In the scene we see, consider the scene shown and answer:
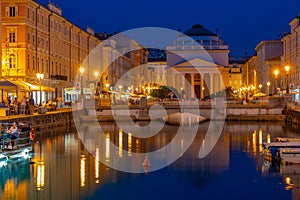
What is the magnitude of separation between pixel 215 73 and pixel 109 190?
10834cm

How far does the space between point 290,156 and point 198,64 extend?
100930 mm

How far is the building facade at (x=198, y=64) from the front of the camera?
129 meters

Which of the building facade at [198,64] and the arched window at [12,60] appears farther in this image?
the building facade at [198,64]

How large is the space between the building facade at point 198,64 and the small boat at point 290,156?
97.8 meters

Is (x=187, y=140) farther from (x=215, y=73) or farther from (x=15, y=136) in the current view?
(x=215, y=73)

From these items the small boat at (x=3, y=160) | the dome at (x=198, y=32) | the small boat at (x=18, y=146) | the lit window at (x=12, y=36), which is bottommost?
the small boat at (x=3, y=160)

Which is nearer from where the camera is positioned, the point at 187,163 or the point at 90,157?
the point at 187,163

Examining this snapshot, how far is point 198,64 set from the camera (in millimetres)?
128750

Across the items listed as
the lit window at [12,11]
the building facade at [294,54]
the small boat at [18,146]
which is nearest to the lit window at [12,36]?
the lit window at [12,11]

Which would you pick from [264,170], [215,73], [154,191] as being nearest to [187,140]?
[264,170]

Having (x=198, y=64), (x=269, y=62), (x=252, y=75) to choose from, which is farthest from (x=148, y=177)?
(x=252, y=75)

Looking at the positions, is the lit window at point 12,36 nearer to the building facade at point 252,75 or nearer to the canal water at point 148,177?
the canal water at point 148,177

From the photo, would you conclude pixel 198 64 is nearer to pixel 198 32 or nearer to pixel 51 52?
pixel 198 32

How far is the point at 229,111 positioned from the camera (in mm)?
68938
